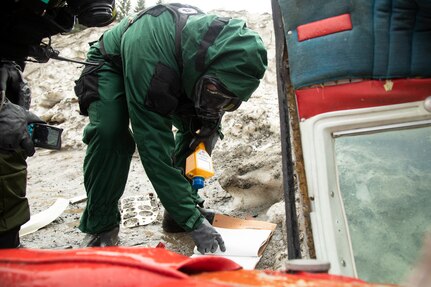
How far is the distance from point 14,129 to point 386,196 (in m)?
1.41

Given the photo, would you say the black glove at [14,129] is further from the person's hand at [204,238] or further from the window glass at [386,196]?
the window glass at [386,196]

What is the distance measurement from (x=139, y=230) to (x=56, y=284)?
201 cm

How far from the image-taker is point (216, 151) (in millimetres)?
4297

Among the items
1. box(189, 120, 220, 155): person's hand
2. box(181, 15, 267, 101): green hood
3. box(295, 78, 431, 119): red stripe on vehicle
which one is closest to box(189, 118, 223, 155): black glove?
box(189, 120, 220, 155): person's hand

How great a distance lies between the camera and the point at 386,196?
114cm

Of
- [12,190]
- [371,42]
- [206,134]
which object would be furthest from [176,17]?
[371,42]

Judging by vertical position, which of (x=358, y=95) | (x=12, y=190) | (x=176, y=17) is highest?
(x=176, y=17)

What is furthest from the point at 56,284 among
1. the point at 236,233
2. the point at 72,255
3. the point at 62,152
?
the point at 62,152

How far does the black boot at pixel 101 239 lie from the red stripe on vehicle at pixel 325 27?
5.66 feet

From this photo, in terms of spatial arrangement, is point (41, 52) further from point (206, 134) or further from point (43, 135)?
point (206, 134)

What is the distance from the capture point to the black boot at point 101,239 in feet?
7.75

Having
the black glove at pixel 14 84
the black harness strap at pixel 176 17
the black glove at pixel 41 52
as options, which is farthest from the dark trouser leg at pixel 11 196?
the black harness strap at pixel 176 17

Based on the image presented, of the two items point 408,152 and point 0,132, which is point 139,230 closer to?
point 0,132

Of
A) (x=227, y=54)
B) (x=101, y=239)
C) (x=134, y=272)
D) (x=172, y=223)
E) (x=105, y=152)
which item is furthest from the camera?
(x=172, y=223)
